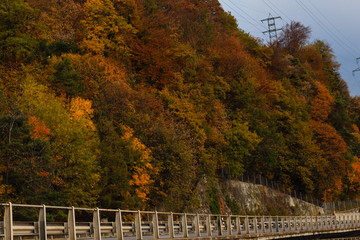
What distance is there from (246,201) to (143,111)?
2167 cm

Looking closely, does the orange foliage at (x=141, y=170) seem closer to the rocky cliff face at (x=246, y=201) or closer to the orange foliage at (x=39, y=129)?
the orange foliage at (x=39, y=129)

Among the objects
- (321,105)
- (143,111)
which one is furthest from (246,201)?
(321,105)

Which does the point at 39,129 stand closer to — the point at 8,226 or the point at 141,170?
the point at 141,170

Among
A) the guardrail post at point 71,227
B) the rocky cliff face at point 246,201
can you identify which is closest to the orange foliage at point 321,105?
the rocky cliff face at point 246,201

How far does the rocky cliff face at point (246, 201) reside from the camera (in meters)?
65.9

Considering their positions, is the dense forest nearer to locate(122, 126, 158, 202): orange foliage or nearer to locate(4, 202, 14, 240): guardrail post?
locate(122, 126, 158, 202): orange foliage

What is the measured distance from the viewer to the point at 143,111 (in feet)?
201

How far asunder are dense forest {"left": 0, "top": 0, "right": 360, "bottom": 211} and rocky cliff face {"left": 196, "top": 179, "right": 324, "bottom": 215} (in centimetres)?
156

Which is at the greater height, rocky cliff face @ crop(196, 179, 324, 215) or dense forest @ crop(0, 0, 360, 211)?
dense forest @ crop(0, 0, 360, 211)

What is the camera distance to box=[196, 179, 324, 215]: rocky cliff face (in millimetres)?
65875

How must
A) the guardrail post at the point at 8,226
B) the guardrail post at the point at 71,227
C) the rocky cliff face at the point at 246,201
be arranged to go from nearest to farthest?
the guardrail post at the point at 8,226 → the guardrail post at the point at 71,227 → the rocky cliff face at the point at 246,201

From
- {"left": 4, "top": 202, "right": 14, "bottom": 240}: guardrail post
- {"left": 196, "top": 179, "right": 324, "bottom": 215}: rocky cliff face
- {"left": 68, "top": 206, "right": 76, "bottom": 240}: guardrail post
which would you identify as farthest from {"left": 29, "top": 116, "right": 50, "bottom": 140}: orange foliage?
{"left": 4, "top": 202, "right": 14, "bottom": 240}: guardrail post

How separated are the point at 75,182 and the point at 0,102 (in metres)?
10.6

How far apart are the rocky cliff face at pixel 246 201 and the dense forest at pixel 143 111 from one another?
5.13ft
